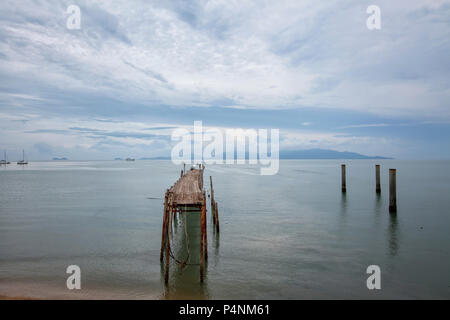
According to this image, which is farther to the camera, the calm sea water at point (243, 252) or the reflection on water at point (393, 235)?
the reflection on water at point (393, 235)

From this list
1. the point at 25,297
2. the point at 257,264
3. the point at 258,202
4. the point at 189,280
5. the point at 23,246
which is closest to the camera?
the point at 25,297

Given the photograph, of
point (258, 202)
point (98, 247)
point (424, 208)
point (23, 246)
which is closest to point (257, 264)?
point (98, 247)

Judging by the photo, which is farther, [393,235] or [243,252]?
[393,235]

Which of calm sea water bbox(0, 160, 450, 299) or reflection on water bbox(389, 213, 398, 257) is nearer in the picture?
calm sea water bbox(0, 160, 450, 299)

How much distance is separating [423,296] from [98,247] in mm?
13645

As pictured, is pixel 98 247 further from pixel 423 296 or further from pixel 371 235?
pixel 371 235

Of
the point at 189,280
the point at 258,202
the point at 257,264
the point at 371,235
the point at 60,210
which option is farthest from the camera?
the point at 258,202

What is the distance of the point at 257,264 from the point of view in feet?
41.6
